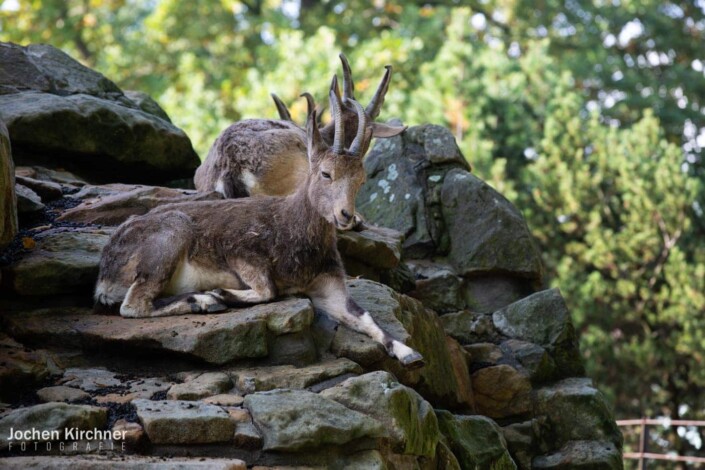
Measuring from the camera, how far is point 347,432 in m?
5.29

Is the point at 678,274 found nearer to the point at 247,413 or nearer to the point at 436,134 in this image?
the point at 436,134

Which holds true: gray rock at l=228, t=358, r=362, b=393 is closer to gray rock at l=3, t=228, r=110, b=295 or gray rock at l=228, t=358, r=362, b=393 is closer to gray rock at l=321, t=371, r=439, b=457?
gray rock at l=321, t=371, r=439, b=457

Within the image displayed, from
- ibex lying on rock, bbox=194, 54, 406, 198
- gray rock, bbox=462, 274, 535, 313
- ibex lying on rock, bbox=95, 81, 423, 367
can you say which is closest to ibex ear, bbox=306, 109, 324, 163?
ibex lying on rock, bbox=95, 81, 423, 367

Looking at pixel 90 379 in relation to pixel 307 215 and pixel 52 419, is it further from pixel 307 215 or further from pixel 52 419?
pixel 307 215

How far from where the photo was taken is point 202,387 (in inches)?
222

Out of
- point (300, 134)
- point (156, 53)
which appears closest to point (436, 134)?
point (300, 134)

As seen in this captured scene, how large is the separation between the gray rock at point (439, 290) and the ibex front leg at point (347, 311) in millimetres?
2491

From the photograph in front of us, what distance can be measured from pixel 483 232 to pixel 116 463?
562cm

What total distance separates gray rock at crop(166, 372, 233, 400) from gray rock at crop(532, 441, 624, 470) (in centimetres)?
359

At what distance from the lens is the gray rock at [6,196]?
5.94m


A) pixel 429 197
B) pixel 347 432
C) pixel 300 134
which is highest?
pixel 300 134

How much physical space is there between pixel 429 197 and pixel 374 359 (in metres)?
3.71

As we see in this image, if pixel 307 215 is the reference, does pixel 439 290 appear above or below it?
below

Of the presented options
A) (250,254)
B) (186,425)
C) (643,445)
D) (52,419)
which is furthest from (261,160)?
(643,445)
